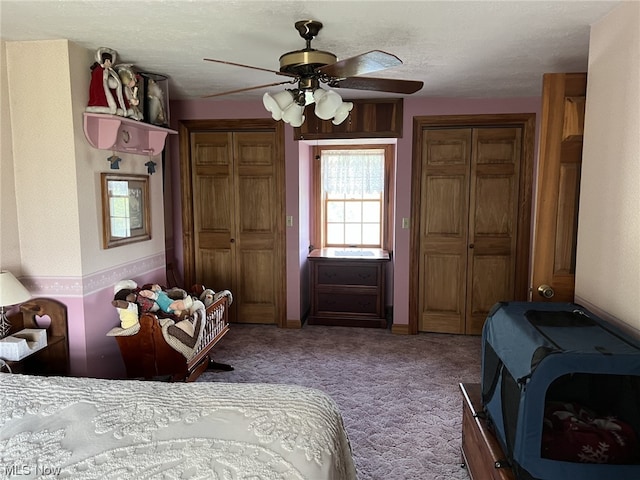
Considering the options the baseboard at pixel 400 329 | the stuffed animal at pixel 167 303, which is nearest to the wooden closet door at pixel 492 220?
the baseboard at pixel 400 329

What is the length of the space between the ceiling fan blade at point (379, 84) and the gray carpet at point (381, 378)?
6.49ft

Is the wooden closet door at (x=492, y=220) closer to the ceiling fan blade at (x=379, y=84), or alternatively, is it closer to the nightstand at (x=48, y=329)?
the ceiling fan blade at (x=379, y=84)

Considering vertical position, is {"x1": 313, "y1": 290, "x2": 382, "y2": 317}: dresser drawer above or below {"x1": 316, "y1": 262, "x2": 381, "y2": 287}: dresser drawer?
below

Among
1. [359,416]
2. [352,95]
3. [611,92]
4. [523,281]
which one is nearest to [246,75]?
[352,95]

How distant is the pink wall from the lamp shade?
2196mm

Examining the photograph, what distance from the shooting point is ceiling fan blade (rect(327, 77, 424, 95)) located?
2186 millimetres

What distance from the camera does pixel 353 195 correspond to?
5.10 m

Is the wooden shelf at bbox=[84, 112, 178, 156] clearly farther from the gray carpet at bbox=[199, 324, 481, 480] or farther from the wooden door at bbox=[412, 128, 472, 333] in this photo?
the wooden door at bbox=[412, 128, 472, 333]

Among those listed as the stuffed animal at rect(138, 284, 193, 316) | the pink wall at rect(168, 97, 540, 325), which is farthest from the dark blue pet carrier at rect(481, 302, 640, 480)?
the pink wall at rect(168, 97, 540, 325)

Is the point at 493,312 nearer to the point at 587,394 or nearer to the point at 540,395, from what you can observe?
the point at 587,394

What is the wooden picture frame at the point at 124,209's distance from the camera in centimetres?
280

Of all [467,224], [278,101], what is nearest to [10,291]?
[278,101]

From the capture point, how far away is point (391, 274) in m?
4.77

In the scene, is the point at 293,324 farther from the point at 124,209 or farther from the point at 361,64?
the point at 361,64
